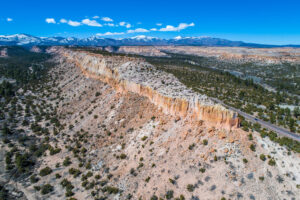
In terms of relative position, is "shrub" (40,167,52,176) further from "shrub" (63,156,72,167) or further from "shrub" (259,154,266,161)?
"shrub" (259,154,266,161)

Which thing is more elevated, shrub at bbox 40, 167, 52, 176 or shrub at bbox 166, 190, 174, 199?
shrub at bbox 166, 190, 174, 199

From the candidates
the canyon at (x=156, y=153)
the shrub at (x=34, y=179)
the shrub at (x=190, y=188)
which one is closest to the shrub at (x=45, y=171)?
the canyon at (x=156, y=153)

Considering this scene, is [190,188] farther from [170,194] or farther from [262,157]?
[262,157]

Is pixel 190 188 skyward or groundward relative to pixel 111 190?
skyward

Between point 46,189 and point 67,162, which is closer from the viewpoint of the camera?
point 46,189

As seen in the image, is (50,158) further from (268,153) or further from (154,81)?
(268,153)

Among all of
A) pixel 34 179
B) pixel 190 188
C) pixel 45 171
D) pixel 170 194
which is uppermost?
pixel 190 188

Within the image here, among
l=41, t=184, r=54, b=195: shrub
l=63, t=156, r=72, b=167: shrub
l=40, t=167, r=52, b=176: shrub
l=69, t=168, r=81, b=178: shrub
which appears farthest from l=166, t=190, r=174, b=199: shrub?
l=40, t=167, r=52, b=176: shrub

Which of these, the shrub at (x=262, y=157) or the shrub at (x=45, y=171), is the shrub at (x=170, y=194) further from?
the shrub at (x=45, y=171)

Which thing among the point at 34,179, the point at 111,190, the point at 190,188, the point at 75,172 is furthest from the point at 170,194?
the point at 34,179

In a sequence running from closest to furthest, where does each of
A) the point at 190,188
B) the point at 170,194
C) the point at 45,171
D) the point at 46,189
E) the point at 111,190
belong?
the point at 190,188 → the point at 170,194 → the point at 111,190 → the point at 46,189 → the point at 45,171
